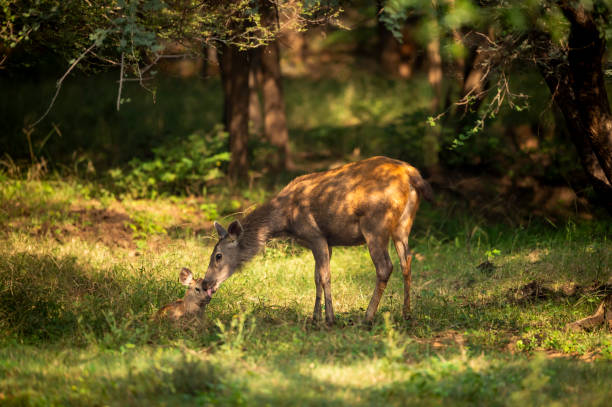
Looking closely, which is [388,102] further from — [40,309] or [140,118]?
[40,309]

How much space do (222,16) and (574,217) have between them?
281 inches

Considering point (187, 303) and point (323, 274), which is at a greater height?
point (323, 274)

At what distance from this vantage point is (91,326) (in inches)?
272

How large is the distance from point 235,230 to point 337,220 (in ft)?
4.02

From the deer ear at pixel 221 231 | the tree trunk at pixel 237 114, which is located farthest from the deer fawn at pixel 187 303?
the tree trunk at pixel 237 114

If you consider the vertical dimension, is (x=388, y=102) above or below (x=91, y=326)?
above

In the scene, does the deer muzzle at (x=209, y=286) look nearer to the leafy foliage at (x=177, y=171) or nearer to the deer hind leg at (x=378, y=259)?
the deer hind leg at (x=378, y=259)

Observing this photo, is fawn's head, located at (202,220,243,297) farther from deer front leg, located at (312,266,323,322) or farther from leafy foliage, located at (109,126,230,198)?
leafy foliage, located at (109,126,230,198)

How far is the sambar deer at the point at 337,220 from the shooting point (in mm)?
7312

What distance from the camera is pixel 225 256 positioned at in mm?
7770

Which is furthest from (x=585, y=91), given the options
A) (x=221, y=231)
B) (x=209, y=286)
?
(x=209, y=286)

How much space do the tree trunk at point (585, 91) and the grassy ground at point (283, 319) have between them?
1.53 meters

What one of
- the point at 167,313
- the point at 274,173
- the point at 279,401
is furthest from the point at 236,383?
the point at 274,173

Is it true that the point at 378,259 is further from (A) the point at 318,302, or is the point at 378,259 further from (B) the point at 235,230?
(B) the point at 235,230
